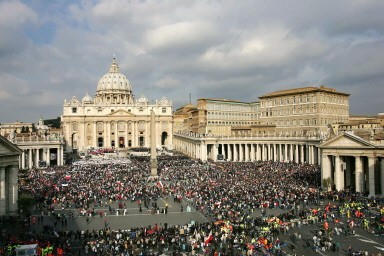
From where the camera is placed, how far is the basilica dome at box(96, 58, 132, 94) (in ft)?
527

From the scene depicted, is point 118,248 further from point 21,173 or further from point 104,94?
point 104,94

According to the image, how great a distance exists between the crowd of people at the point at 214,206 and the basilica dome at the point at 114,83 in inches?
4153

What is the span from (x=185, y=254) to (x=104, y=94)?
14378 cm

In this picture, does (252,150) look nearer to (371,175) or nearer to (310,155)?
(310,155)

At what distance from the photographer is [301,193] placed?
3694 centimetres

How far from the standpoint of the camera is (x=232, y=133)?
88.2 meters

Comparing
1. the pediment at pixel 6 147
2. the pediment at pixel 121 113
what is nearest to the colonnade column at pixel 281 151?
the pediment at pixel 6 147

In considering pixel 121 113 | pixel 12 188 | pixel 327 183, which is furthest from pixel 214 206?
pixel 121 113

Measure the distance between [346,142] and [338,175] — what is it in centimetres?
360

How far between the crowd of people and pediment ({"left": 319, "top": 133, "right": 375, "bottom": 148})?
4503mm

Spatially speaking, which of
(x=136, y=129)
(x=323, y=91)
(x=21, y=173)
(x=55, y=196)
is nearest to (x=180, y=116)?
(x=136, y=129)

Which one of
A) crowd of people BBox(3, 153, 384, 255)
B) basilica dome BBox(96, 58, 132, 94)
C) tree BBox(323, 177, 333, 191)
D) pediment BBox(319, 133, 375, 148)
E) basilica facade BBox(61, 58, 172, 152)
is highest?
basilica dome BBox(96, 58, 132, 94)

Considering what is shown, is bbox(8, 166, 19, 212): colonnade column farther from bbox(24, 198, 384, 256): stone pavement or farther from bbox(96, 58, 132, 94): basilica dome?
bbox(96, 58, 132, 94): basilica dome

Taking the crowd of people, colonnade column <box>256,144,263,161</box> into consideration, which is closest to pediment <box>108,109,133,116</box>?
colonnade column <box>256,144,263,161</box>
